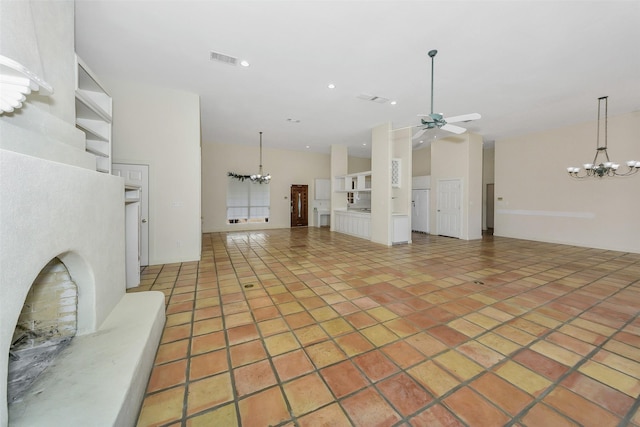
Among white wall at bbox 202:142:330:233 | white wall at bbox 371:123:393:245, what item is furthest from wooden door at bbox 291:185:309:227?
white wall at bbox 371:123:393:245

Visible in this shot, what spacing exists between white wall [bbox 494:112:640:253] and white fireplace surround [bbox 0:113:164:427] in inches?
370

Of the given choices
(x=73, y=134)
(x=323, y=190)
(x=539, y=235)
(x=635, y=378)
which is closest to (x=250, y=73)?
(x=73, y=134)

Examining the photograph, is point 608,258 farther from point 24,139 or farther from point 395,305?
point 24,139

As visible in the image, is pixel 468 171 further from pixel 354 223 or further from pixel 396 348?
pixel 396 348

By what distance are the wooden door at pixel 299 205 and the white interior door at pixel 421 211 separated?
4.40 meters

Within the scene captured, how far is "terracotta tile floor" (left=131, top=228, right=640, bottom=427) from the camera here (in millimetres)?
1451

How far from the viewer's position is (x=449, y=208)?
25.8 feet

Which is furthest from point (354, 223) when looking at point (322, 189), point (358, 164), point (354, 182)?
Result: point (358, 164)

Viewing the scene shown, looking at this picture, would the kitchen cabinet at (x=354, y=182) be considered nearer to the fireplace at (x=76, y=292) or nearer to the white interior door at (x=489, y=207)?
the white interior door at (x=489, y=207)

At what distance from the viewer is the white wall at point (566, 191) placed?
223 inches

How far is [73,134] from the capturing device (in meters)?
2.05

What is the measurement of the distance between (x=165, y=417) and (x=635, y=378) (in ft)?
10.4

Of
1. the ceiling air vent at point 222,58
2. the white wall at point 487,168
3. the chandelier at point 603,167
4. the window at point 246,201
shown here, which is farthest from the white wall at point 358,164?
the ceiling air vent at point 222,58

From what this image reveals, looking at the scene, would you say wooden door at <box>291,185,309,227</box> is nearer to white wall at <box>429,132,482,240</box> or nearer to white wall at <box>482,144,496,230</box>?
white wall at <box>429,132,482,240</box>
